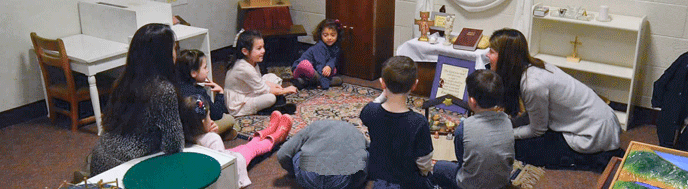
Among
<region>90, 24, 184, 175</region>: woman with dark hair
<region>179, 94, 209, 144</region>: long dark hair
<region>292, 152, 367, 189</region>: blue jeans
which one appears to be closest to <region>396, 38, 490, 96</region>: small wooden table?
<region>292, 152, 367, 189</region>: blue jeans

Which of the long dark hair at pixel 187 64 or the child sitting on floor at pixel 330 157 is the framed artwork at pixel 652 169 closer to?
the child sitting on floor at pixel 330 157

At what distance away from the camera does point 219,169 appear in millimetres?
2965

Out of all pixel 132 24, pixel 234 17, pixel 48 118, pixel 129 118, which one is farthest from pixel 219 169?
pixel 234 17

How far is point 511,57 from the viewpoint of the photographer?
12.7ft

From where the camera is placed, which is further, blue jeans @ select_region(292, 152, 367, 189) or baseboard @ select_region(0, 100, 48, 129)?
baseboard @ select_region(0, 100, 48, 129)

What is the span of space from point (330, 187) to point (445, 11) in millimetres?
2576

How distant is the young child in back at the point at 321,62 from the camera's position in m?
5.76

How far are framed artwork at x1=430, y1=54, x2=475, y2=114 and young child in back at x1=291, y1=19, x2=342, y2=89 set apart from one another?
3.22ft

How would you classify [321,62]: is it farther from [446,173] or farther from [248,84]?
[446,173]

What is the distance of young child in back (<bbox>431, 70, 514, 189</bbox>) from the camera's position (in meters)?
3.26

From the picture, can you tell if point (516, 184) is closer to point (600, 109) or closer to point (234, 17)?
point (600, 109)

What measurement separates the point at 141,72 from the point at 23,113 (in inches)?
92.9

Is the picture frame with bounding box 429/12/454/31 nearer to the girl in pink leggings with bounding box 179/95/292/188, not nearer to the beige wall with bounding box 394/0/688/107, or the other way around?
the beige wall with bounding box 394/0/688/107

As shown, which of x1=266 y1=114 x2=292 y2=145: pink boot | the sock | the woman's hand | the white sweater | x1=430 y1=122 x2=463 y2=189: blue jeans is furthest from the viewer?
the woman's hand
